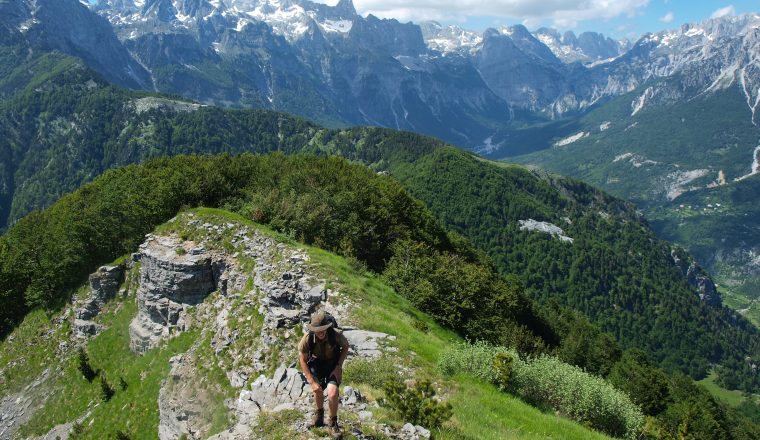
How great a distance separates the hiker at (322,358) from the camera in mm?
13297

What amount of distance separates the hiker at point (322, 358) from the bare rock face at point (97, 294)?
40.0 m

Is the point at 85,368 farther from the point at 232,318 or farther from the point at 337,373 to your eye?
the point at 337,373

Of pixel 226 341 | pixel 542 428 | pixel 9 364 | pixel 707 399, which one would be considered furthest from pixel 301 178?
pixel 707 399

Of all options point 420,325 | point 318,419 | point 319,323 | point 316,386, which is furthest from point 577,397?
point 319,323

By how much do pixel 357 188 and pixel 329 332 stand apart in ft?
147

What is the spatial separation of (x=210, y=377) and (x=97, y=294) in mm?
25426

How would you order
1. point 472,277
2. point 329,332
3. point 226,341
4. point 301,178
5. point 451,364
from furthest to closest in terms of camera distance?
point 301,178 → point 472,277 → point 226,341 → point 451,364 → point 329,332

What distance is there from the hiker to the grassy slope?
238 cm

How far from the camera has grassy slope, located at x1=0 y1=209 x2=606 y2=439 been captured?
1753 cm

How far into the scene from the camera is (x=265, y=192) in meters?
50.6

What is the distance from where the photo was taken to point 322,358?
546 inches

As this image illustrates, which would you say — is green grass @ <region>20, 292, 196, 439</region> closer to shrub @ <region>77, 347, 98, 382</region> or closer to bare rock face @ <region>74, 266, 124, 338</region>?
shrub @ <region>77, 347, 98, 382</region>

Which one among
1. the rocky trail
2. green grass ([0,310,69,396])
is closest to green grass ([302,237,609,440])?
the rocky trail

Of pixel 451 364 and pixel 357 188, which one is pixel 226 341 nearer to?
pixel 451 364
